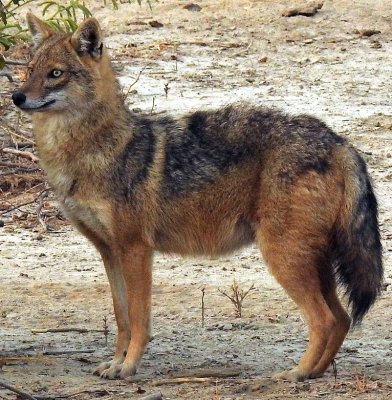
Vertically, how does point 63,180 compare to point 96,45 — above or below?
below

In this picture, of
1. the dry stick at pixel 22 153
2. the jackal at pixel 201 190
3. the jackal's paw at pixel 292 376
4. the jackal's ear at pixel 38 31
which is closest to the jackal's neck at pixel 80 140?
the jackal at pixel 201 190

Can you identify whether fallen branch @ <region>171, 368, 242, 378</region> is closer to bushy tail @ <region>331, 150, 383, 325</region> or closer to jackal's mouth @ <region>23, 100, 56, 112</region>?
bushy tail @ <region>331, 150, 383, 325</region>

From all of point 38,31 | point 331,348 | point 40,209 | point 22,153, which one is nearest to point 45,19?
point 22,153

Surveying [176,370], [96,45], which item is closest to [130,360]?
[176,370]

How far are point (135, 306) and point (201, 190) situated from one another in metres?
0.78

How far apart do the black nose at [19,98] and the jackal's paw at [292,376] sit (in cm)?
209

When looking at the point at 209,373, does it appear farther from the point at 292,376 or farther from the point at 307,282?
the point at 307,282

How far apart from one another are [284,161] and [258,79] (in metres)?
5.98

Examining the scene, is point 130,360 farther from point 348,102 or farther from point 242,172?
point 348,102

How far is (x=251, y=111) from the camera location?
21.5ft

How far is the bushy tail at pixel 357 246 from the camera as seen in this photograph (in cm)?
612

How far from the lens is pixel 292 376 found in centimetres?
611

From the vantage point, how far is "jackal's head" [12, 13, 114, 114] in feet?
20.5

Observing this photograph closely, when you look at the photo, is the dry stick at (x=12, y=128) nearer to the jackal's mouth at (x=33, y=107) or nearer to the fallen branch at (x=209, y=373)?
the jackal's mouth at (x=33, y=107)
